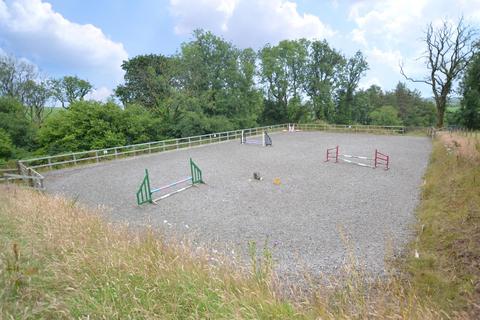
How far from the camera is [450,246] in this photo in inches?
195

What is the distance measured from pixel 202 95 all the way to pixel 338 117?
73.7 feet

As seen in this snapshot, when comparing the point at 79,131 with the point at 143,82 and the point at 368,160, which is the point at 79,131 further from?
the point at 368,160

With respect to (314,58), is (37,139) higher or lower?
lower

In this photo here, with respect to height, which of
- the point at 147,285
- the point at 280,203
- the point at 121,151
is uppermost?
the point at 147,285

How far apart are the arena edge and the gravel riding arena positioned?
1.44 ft

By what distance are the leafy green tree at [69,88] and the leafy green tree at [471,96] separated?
4305cm

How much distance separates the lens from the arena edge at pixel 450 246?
3857 mm

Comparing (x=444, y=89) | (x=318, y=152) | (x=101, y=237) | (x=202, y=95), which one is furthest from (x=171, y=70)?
(x=444, y=89)

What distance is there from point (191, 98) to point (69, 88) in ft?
76.2

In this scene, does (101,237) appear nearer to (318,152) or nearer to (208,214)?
(208,214)

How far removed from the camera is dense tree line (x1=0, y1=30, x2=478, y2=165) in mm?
21156

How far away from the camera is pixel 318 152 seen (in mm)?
16922

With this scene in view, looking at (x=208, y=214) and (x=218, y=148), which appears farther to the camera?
(x=218, y=148)

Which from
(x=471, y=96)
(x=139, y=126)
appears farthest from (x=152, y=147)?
(x=471, y=96)
